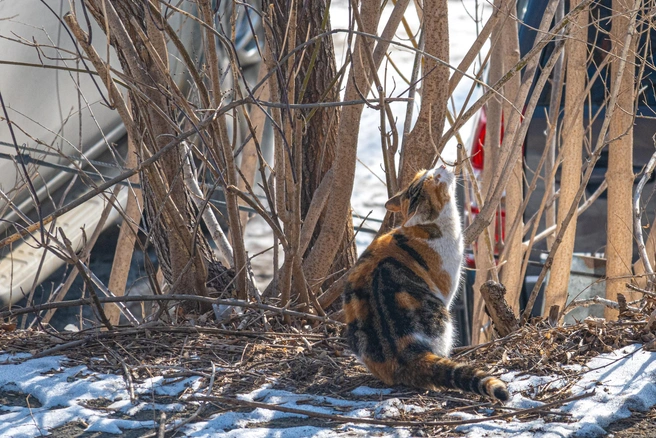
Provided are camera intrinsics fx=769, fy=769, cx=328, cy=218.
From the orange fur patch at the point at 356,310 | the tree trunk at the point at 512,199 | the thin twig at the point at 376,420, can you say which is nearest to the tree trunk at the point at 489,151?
the tree trunk at the point at 512,199

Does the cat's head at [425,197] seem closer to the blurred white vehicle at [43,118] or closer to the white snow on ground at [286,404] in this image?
the white snow on ground at [286,404]

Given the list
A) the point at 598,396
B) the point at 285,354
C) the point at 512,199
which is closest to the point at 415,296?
the point at 285,354

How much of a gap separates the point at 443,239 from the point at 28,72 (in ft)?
10.9

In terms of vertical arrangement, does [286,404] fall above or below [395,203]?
below

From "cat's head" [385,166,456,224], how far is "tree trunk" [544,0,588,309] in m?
0.75

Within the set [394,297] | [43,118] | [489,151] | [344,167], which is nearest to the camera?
[394,297]

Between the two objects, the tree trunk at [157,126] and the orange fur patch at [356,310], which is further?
the tree trunk at [157,126]

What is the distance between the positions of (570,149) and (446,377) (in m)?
1.94

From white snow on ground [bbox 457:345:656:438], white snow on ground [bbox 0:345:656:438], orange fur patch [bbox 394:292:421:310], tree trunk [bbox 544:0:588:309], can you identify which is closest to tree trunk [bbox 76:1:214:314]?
white snow on ground [bbox 0:345:656:438]

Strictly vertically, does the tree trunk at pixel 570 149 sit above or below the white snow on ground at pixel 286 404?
above

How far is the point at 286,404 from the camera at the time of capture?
2.96 meters

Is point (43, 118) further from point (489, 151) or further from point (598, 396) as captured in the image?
point (598, 396)

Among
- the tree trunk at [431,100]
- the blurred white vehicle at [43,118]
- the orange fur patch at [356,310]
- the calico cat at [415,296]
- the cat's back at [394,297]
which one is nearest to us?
the calico cat at [415,296]

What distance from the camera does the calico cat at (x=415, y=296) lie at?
2998 mm
